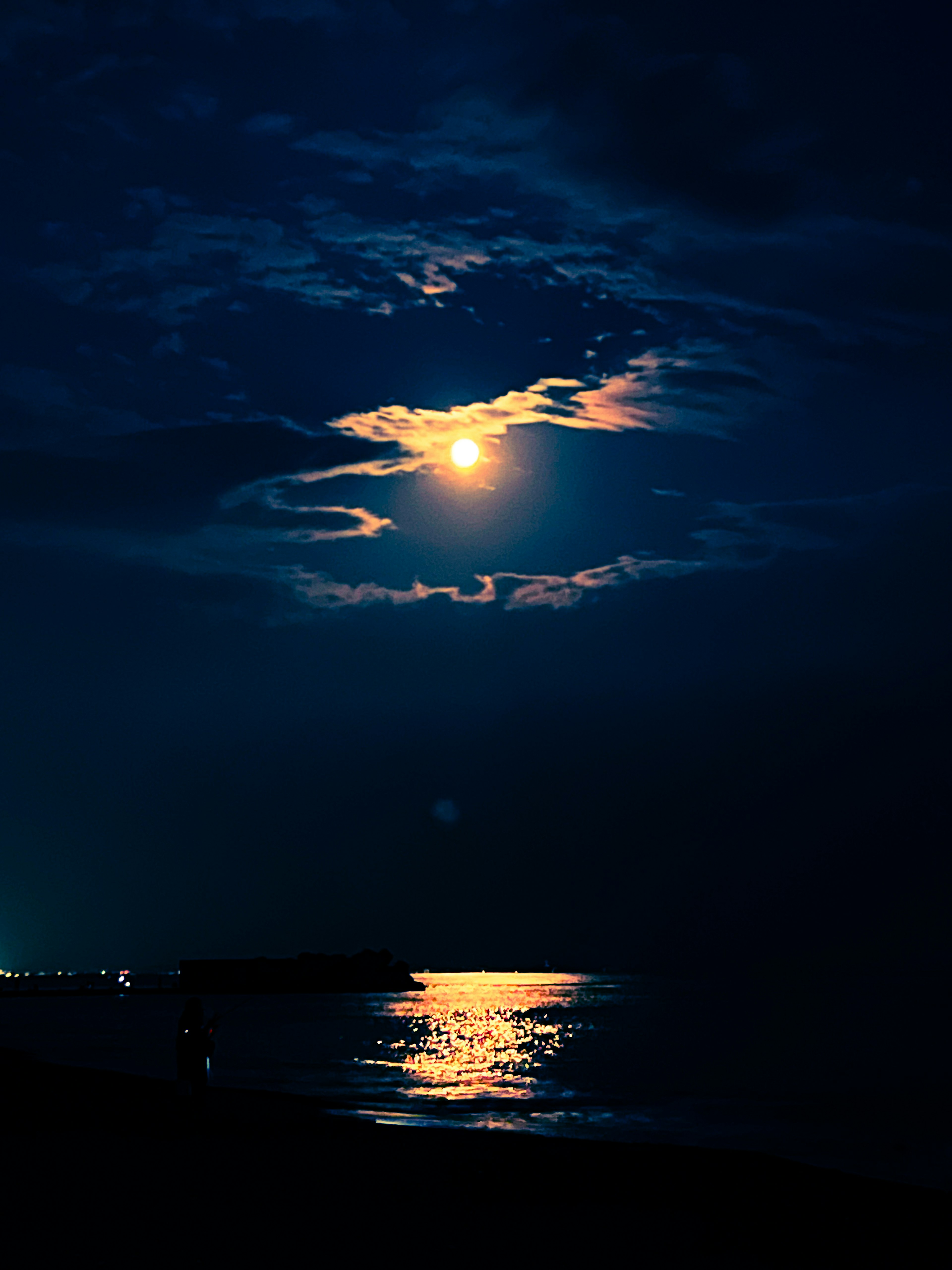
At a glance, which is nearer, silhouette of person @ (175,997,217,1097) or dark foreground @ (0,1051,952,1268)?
dark foreground @ (0,1051,952,1268)

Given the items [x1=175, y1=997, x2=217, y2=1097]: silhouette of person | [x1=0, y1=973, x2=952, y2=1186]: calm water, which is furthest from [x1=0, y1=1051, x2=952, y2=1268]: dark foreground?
[x1=0, y1=973, x2=952, y2=1186]: calm water

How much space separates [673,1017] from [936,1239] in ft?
335

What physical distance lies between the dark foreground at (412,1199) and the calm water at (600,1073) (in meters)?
6.24

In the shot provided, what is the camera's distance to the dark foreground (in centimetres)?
1134

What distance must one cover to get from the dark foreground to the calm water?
20.5 feet

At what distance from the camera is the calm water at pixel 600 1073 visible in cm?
2752

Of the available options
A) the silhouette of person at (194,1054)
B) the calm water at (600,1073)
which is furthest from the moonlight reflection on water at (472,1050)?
the silhouette of person at (194,1054)

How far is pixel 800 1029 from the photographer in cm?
9038

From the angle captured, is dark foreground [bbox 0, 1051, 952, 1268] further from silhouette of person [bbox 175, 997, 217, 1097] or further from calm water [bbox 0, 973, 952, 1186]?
calm water [bbox 0, 973, 952, 1186]

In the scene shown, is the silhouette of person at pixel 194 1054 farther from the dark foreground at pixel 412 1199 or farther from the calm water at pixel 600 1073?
the calm water at pixel 600 1073

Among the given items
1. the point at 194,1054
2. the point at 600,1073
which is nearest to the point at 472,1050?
the point at 600,1073

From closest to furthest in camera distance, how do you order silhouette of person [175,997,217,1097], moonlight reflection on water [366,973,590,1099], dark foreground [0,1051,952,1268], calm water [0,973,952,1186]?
dark foreground [0,1051,952,1268] → silhouette of person [175,997,217,1097] → calm water [0,973,952,1186] → moonlight reflection on water [366,973,590,1099]

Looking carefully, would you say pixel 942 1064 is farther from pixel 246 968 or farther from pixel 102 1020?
pixel 246 968

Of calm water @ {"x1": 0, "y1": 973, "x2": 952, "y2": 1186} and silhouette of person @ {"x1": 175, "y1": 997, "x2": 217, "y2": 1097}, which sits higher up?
silhouette of person @ {"x1": 175, "y1": 997, "x2": 217, "y2": 1097}
